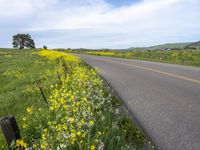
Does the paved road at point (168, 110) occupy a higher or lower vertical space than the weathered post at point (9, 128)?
lower

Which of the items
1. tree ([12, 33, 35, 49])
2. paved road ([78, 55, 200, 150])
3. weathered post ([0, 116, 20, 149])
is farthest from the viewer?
tree ([12, 33, 35, 49])

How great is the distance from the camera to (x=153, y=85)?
9.80 metres

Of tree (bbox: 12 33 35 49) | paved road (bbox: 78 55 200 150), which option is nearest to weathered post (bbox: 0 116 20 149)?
paved road (bbox: 78 55 200 150)

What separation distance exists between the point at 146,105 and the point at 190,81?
3971mm

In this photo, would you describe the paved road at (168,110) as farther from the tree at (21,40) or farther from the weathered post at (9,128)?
the tree at (21,40)

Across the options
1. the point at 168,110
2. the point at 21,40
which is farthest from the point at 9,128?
the point at 21,40

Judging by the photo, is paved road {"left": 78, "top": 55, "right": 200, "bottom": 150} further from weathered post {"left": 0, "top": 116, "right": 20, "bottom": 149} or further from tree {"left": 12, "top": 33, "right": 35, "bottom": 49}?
tree {"left": 12, "top": 33, "right": 35, "bottom": 49}

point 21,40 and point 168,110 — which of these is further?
point 21,40

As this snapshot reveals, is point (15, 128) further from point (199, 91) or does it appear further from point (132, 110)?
point (199, 91)

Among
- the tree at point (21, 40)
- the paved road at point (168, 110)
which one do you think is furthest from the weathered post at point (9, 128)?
the tree at point (21, 40)

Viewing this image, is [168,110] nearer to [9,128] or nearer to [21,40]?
[9,128]

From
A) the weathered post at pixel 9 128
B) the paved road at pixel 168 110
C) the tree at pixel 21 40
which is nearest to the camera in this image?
the weathered post at pixel 9 128

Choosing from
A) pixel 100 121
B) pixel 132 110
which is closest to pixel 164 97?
pixel 132 110

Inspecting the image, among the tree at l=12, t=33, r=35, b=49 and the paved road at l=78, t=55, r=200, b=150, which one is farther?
the tree at l=12, t=33, r=35, b=49
